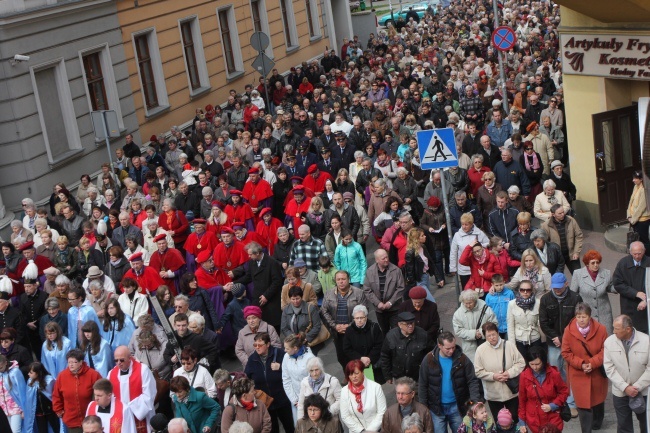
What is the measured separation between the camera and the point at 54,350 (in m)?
13.2

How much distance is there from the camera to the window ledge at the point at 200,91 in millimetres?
31041

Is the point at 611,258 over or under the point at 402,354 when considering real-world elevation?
under

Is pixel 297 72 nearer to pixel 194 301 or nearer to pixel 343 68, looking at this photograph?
pixel 343 68

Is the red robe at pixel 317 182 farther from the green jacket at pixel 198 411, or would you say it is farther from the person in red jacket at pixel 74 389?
the green jacket at pixel 198 411

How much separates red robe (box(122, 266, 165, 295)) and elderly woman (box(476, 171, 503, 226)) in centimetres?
496

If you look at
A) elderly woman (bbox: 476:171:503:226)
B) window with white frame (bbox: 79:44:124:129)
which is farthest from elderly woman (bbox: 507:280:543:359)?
window with white frame (bbox: 79:44:124:129)

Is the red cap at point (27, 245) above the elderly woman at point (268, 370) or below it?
above

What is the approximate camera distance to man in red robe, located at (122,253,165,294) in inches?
595

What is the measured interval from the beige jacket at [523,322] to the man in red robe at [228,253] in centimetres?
445

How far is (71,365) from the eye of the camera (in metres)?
12.3

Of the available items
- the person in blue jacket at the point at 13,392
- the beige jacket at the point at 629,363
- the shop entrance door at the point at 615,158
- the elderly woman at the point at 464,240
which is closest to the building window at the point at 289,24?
the shop entrance door at the point at 615,158

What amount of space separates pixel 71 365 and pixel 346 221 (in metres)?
5.97

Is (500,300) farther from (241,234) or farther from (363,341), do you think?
(241,234)

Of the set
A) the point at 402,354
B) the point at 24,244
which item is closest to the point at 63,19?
the point at 24,244
